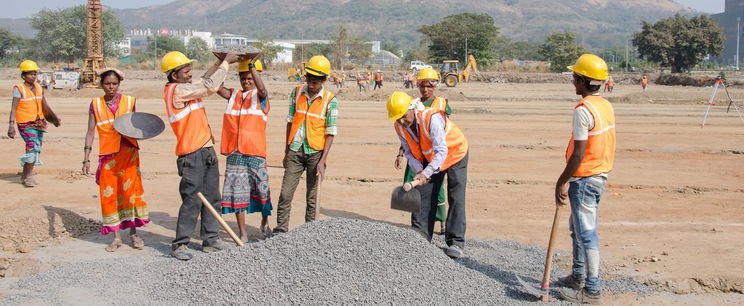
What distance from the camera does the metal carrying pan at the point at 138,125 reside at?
20.5ft

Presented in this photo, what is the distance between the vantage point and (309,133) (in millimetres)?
6520

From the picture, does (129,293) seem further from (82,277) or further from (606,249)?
(606,249)

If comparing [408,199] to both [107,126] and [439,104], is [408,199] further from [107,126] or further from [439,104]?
[107,126]

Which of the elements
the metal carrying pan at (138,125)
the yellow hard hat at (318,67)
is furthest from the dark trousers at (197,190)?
the yellow hard hat at (318,67)

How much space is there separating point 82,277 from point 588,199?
4.01 m

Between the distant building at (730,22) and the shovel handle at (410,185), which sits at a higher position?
the distant building at (730,22)

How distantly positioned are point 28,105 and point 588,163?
25.3 ft

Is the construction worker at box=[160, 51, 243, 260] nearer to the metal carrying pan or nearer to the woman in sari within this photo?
→ the metal carrying pan

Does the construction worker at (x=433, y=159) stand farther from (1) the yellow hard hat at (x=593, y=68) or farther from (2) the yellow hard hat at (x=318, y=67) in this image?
(1) the yellow hard hat at (x=593, y=68)

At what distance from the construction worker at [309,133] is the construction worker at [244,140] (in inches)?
10.2

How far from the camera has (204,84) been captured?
6047 millimetres

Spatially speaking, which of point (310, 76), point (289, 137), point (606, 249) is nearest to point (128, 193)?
point (289, 137)

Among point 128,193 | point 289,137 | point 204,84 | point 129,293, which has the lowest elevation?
point 129,293

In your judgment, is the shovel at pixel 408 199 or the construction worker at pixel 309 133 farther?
the construction worker at pixel 309 133
